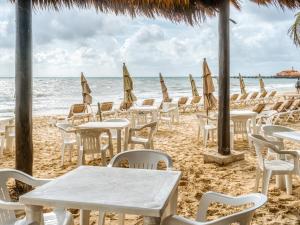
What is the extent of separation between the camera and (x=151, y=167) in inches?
110

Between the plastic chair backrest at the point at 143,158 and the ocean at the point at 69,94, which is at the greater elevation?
the ocean at the point at 69,94

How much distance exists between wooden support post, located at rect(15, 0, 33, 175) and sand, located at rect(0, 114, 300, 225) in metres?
0.94

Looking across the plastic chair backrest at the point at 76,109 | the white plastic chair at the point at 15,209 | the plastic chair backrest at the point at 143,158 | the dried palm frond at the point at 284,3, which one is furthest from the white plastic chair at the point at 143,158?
the plastic chair backrest at the point at 76,109

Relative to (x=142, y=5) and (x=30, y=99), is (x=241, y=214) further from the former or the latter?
(x=142, y=5)

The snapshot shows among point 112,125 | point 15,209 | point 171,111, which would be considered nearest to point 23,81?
point 15,209

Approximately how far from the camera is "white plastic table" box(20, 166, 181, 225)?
63.2 inches

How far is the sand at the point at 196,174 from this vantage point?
10.3 feet

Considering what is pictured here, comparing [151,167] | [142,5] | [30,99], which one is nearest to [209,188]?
[151,167]

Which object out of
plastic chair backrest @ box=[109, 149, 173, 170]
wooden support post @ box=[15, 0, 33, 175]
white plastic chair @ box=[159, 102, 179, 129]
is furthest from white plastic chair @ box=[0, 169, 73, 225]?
white plastic chair @ box=[159, 102, 179, 129]

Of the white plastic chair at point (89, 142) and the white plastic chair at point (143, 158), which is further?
the white plastic chair at point (89, 142)

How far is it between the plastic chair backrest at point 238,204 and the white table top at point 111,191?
26cm

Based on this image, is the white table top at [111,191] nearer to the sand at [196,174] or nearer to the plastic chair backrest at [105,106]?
the sand at [196,174]

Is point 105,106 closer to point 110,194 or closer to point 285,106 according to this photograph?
point 285,106

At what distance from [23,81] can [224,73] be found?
290cm
